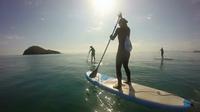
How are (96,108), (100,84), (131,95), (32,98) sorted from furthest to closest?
(100,84) → (32,98) → (131,95) → (96,108)

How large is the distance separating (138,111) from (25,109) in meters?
4.03

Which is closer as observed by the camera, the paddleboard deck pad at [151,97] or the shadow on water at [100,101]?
the paddleboard deck pad at [151,97]

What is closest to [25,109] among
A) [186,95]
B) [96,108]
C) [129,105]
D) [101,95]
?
[96,108]

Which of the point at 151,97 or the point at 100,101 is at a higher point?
the point at 151,97

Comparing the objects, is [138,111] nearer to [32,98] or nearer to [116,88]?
[116,88]

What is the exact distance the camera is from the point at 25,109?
20.8 feet

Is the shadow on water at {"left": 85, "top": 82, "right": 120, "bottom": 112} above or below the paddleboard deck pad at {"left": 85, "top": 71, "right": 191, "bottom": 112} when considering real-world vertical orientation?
below

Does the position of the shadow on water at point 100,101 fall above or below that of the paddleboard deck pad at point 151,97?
below

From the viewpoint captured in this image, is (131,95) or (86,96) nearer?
(131,95)

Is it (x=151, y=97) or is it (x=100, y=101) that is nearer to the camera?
(x=151, y=97)

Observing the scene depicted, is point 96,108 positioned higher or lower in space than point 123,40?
lower

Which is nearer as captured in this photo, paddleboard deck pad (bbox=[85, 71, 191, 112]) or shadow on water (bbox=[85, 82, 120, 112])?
paddleboard deck pad (bbox=[85, 71, 191, 112])

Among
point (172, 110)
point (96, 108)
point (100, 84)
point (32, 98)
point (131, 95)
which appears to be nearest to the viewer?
point (172, 110)

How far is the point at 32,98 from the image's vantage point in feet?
25.6
